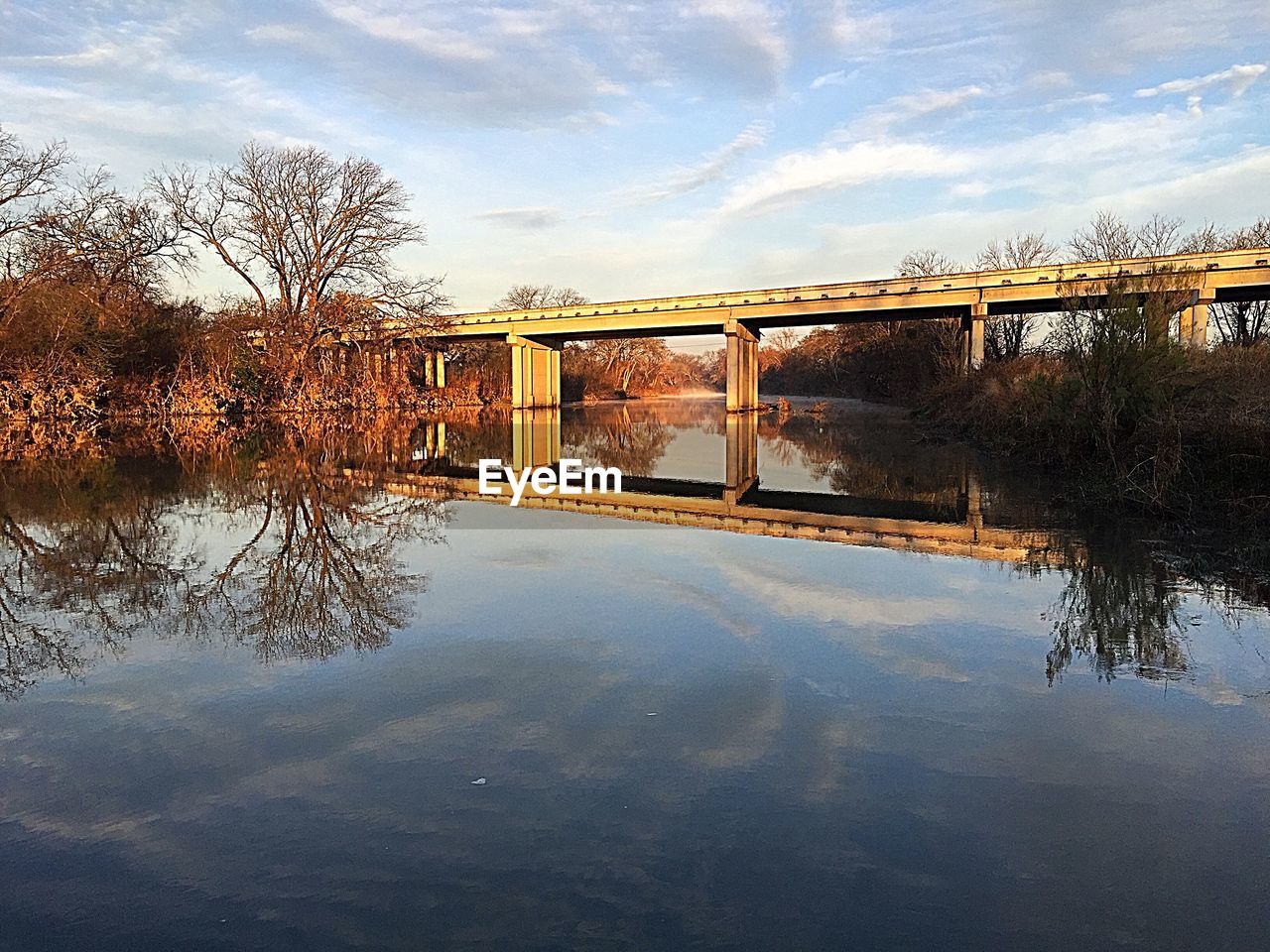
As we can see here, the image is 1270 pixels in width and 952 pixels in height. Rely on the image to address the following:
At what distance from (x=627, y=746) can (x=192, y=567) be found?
5676 millimetres

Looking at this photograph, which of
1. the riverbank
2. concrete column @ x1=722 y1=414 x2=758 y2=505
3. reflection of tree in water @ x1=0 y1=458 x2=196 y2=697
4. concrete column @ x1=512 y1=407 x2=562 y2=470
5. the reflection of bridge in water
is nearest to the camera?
reflection of tree in water @ x1=0 y1=458 x2=196 y2=697

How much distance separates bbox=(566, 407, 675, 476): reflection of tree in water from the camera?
1992 cm

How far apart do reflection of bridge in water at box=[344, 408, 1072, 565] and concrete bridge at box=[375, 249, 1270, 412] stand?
17126 millimetres

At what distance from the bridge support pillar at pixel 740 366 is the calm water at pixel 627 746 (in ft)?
121

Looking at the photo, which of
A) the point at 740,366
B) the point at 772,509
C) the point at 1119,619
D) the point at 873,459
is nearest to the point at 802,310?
the point at 740,366

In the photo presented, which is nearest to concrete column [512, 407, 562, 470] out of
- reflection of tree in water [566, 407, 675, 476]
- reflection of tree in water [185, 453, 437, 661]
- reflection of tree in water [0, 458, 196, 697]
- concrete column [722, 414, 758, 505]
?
reflection of tree in water [566, 407, 675, 476]

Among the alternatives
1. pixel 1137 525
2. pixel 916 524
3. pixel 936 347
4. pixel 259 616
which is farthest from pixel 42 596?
pixel 936 347

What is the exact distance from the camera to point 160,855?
10.6ft

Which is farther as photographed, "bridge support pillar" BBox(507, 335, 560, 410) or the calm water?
"bridge support pillar" BBox(507, 335, 560, 410)

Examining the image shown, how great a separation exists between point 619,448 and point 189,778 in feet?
68.2

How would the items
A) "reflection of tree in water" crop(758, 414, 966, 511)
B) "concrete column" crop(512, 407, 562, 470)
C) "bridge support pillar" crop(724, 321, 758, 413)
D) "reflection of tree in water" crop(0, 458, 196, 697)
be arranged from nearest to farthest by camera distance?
"reflection of tree in water" crop(0, 458, 196, 697) < "reflection of tree in water" crop(758, 414, 966, 511) < "concrete column" crop(512, 407, 562, 470) < "bridge support pillar" crop(724, 321, 758, 413)

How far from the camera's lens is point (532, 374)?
5259cm

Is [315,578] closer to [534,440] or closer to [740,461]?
[740,461]

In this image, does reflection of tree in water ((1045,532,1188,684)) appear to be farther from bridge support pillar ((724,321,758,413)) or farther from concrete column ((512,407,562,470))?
bridge support pillar ((724,321,758,413))
